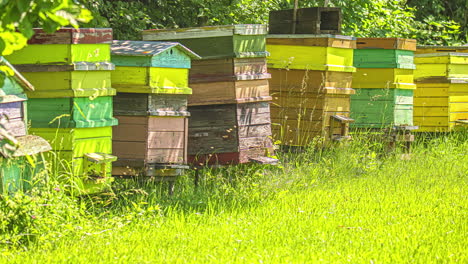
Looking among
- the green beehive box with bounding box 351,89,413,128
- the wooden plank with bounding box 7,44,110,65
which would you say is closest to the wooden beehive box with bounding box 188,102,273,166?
the wooden plank with bounding box 7,44,110,65

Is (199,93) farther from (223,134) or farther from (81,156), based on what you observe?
(81,156)

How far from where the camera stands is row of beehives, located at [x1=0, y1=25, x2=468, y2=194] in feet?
18.6

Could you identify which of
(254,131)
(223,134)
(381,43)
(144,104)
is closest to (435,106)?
(381,43)

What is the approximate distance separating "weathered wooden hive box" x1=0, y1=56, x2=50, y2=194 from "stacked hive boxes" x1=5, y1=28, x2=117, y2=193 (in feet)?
1.08

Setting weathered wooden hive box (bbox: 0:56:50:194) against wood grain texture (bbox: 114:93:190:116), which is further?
wood grain texture (bbox: 114:93:190:116)

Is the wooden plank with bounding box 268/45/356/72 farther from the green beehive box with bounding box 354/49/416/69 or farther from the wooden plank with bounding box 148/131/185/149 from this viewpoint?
the wooden plank with bounding box 148/131/185/149

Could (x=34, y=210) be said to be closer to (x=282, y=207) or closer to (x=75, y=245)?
(x=75, y=245)

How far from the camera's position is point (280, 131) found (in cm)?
882

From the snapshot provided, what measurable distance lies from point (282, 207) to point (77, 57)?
85.9 inches

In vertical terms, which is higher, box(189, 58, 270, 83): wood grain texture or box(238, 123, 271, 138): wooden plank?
box(189, 58, 270, 83): wood grain texture

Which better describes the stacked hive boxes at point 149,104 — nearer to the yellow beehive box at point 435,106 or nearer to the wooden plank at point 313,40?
the wooden plank at point 313,40

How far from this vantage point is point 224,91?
7.02 m

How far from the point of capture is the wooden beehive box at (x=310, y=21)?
861cm

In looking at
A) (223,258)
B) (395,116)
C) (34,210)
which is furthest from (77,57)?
(395,116)
